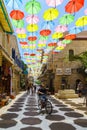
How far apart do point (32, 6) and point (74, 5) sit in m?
2.25

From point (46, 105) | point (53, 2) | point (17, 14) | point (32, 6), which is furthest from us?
point (46, 105)

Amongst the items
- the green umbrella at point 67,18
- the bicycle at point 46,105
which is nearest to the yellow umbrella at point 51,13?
the green umbrella at point 67,18

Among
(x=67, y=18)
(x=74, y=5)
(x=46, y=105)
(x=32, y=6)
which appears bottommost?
(x=46, y=105)

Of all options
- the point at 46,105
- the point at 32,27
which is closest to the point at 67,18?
the point at 32,27

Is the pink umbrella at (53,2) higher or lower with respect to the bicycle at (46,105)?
higher

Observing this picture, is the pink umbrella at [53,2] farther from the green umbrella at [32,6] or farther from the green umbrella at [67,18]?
the green umbrella at [67,18]

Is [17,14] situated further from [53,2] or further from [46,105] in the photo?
[46,105]

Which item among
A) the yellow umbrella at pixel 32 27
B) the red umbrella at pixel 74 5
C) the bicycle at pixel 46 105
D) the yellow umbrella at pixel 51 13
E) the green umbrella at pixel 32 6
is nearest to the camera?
the red umbrella at pixel 74 5

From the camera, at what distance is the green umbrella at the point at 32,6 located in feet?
45.5

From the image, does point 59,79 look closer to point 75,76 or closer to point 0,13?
point 75,76

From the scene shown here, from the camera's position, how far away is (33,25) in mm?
18031

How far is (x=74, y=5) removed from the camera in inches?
535

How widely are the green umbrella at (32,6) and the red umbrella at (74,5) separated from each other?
1548 mm

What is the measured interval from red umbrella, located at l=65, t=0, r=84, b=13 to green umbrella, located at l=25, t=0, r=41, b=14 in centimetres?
155
